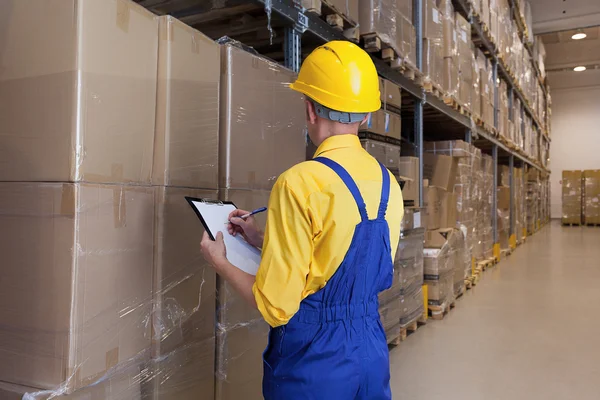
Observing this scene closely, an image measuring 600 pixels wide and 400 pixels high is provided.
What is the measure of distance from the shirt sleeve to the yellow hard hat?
1.03 feet

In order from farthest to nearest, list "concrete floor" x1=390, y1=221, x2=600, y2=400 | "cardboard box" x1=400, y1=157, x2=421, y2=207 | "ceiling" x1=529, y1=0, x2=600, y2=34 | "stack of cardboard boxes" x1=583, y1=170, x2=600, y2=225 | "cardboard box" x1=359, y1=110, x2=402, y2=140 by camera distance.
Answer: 1. "stack of cardboard boxes" x1=583, y1=170, x2=600, y2=225
2. "ceiling" x1=529, y1=0, x2=600, y2=34
3. "cardboard box" x1=400, y1=157, x2=421, y2=207
4. "cardboard box" x1=359, y1=110, x2=402, y2=140
5. "concrete floor" x1=390, y1=221, x2=600, y2=400

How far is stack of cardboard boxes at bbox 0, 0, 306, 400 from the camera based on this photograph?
57.6 inches

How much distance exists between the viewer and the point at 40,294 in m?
1.48

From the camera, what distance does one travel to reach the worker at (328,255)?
1.24m

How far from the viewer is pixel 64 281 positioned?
1446 millimetres

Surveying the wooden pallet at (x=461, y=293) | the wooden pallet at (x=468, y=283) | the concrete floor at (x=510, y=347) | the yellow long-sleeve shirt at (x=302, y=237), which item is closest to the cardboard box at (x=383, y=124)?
the concrete floor at (x=510, y=347)

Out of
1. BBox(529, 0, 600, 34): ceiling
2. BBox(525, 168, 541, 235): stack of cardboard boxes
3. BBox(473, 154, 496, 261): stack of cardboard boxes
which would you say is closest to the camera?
BBox(473, 154, 496, 261): stack of cardboard boxes

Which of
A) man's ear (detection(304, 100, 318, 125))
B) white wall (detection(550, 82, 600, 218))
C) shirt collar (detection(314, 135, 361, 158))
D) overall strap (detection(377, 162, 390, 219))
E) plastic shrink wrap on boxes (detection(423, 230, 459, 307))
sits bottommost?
plastic shrink wrap on boxes (detection(423, 230, 459, 307))

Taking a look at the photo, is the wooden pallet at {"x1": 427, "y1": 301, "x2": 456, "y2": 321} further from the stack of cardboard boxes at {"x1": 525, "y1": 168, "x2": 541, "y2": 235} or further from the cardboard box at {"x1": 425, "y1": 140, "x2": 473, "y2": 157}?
the stack of cardboard boxes at {"x1": 525, "y1": 168, "x2": 541, "y2": 235}

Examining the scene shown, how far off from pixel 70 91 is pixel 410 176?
3606 mm

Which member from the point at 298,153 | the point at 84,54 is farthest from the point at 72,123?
the point at 298,153

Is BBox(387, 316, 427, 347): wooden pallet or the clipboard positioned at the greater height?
the clipboard

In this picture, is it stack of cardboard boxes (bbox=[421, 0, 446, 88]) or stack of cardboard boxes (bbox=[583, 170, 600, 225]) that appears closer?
stack of cardboard boxes (bbox=[421, 0, 446, 88])

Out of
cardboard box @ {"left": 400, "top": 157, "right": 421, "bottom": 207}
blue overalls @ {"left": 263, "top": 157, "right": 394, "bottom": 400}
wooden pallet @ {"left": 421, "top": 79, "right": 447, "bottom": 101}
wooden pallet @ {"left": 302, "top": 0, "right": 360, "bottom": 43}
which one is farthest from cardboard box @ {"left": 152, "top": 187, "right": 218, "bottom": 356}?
wooden pallet @ {"left": 421, "top": 79, "right": 447, "bottom": 101}
